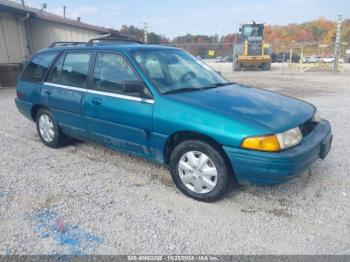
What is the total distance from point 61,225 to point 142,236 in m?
0.80

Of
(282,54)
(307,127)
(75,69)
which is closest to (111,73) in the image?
(75,69)

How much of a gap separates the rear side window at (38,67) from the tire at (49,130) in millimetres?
545

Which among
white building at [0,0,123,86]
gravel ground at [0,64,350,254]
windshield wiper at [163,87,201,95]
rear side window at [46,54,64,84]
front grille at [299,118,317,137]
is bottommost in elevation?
gravel ground at [0,64,350,254]

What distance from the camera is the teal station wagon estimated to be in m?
2.83

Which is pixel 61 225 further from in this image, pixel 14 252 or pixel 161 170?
pixel 161 170

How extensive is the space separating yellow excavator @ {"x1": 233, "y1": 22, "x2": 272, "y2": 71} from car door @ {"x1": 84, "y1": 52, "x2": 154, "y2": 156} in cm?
2003

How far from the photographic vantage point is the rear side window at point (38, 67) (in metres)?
4.64

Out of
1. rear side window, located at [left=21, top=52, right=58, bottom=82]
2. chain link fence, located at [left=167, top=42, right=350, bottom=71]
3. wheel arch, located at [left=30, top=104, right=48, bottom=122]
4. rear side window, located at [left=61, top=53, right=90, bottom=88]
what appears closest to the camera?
rear side window, located at [left=61, top=53, right=90, bottom=88]

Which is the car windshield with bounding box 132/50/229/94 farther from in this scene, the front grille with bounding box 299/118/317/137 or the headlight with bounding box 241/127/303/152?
the front grille with bounding box 299/118/317/137

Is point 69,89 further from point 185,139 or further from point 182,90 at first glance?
point 185,139

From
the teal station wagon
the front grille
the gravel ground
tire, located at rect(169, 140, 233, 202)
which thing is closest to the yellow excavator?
the gravel ground

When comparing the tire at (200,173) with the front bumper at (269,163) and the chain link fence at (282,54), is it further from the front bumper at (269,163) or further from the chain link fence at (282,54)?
the chain link fence at (282,54)

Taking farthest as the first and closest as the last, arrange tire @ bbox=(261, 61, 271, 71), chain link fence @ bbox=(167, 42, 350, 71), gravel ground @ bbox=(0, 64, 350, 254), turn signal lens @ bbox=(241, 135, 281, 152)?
chain link fence @ bbox=(167, 42, 350, 71) → tire @ bbox=(261, 61, 271, 71) → turn signal lens @ bbox=(241, 135, 281, 152) → gravel ground @ bbox=(0, 64, 350, 254)

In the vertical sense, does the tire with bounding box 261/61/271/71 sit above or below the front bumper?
below
